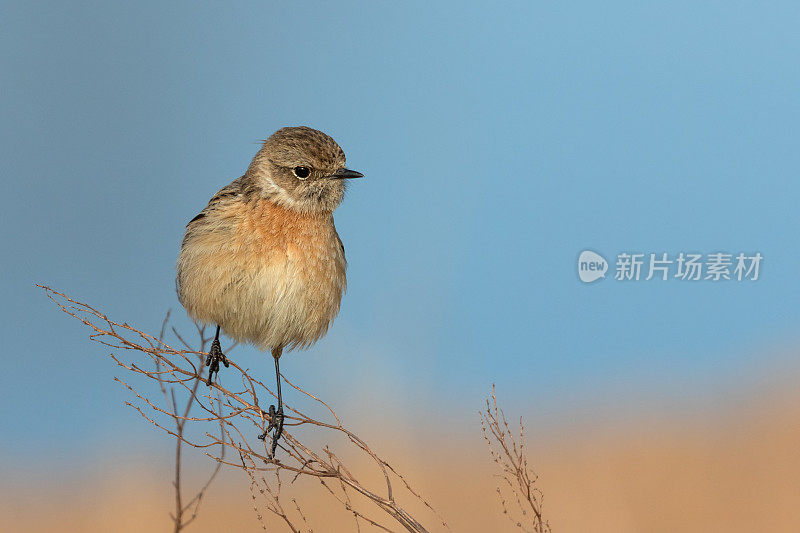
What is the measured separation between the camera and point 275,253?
5.05 metres

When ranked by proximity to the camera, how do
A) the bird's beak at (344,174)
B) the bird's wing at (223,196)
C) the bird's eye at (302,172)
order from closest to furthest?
the bird's beak at (344,174), the bird's eye at (302,172), the bird's wing at (223,196)

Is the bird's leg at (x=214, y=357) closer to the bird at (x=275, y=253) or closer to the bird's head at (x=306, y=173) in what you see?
the bird at (x=275, y=253)

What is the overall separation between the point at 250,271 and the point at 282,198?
56 centimetres

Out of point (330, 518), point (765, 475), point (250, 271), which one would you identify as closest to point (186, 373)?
point (250, 271)

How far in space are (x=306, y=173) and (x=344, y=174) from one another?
0.88 ft

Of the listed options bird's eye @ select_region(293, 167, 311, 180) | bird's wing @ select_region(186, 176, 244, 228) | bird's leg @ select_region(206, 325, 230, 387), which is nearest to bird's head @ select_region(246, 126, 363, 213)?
bird's eye @ select_region(293, 167, 311, 180)

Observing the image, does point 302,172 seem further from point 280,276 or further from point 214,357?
point 214,357

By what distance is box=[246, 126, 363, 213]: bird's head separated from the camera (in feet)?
17.1

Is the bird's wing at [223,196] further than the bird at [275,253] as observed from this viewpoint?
Yes

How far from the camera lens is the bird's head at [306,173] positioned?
17.1 feet

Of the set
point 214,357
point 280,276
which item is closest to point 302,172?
point 280,276

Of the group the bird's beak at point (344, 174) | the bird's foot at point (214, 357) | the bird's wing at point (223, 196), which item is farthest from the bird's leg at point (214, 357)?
the bird's beak at point (344, 174)

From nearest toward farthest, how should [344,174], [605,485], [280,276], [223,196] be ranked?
[280,276]
[344,174]
[223,196]
[605,485]

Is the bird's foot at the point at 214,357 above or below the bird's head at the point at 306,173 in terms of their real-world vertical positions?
below
